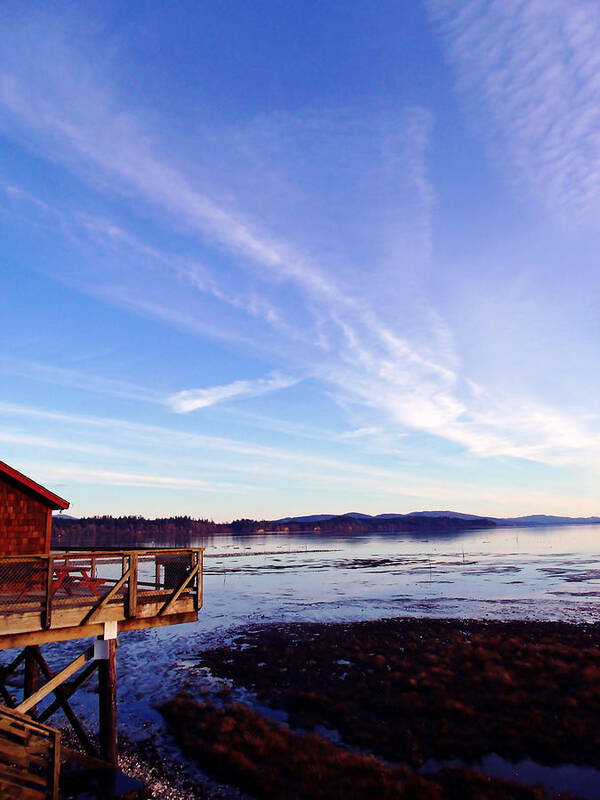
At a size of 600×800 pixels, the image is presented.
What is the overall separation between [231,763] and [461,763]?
21.5 feet

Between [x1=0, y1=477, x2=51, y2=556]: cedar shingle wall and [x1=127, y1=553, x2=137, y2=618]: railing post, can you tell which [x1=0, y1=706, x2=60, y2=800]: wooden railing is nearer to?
[x1=127, y1=553, x2=137, y2=618]: railing post

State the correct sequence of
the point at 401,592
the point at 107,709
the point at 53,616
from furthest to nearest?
the point at 401,592 < the point at 107,709 < the point at 53,616

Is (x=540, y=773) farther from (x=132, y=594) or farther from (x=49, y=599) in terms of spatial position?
(x=49, y=599)

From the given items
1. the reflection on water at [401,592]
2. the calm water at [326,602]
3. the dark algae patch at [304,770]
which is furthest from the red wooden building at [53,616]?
the reflection on water at [401,592]

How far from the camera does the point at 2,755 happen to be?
11.0 m

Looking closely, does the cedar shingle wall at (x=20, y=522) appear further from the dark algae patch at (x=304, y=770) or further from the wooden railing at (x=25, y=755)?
the dark algae patch at (x=304, y=770)

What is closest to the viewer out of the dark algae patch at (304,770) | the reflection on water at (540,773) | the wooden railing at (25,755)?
the wooden railing at (25,755)

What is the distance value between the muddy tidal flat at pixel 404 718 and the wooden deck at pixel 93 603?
494cm

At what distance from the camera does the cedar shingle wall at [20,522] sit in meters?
17.3

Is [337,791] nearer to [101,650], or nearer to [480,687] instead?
[101,650]

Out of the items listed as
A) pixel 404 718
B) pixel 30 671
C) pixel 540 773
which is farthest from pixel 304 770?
pixel 30 671

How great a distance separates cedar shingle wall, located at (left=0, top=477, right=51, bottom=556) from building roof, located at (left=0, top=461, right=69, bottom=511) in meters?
→ 0.27

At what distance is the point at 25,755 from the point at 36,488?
342 inches

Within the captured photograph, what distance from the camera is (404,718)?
1862 cm
